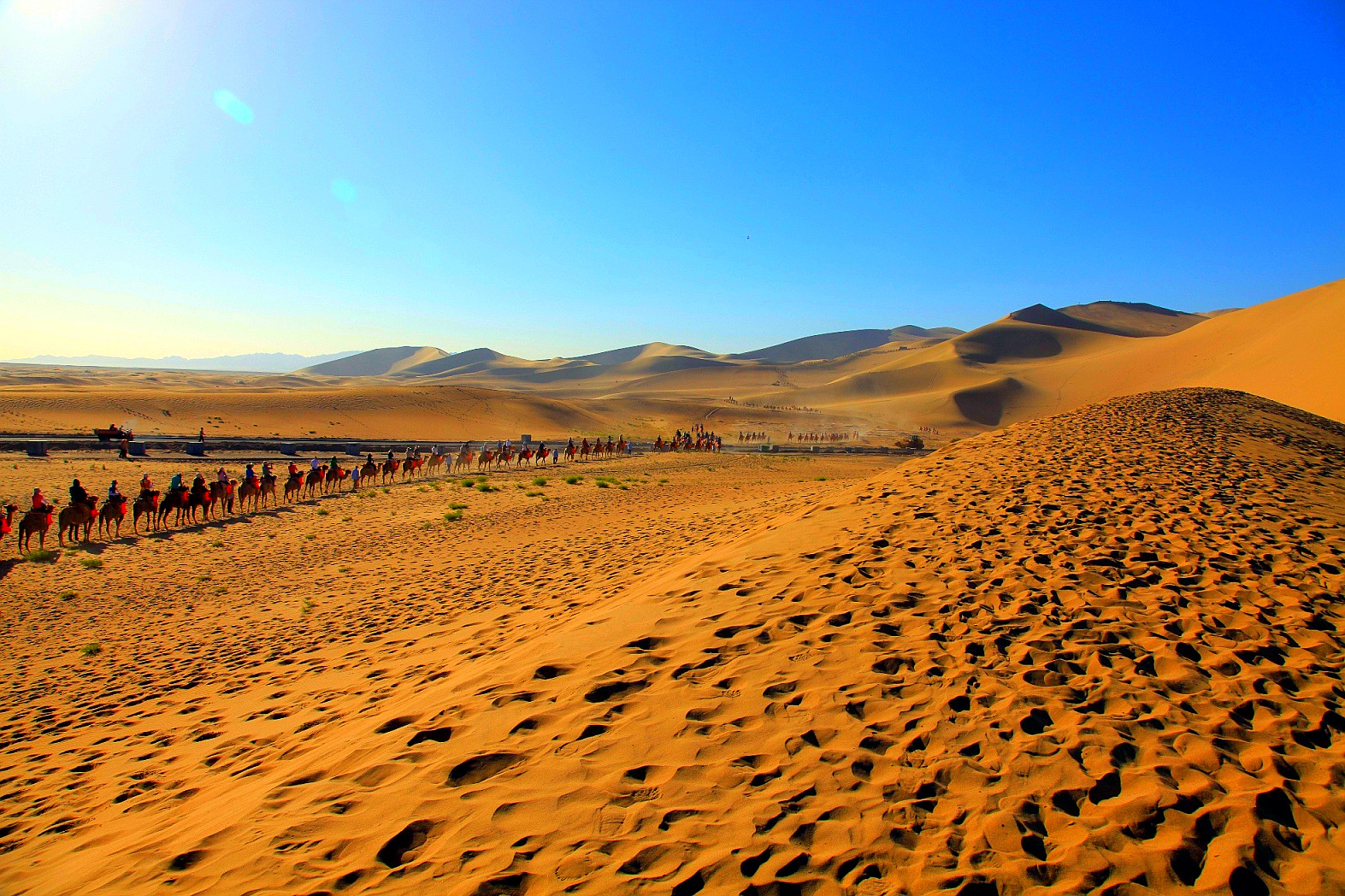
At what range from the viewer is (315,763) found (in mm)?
4879

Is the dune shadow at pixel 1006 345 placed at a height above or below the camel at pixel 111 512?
above

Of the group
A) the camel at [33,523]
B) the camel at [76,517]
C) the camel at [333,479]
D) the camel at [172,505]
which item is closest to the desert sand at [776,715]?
the camel at [33,523]

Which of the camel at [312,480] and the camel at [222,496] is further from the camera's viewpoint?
the camel at [312,480]

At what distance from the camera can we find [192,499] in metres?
19.3

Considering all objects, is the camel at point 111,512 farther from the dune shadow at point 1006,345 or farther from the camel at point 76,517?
the dune shadow at point 1006,345

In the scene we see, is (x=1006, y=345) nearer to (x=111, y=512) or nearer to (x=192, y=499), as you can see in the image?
(x=192, y=499)

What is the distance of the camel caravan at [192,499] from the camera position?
16.3 meters

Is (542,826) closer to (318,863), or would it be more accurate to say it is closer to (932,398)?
(318,863)

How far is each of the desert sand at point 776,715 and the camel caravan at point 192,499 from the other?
5.62 metres

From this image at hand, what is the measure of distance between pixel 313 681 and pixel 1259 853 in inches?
328

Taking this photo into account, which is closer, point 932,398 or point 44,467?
point 44,467

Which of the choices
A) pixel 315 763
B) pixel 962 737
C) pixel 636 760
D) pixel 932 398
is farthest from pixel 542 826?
pixel 932 398

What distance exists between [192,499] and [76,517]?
2963 mm

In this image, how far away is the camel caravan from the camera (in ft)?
53.5
